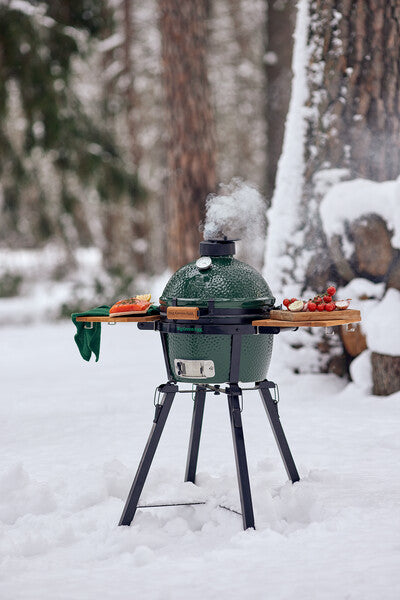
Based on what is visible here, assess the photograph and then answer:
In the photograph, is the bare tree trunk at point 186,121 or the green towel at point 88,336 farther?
the bare tree trunk at point 186,121

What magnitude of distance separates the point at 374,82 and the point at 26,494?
14.7 feet

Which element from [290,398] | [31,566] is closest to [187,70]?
[290,398]

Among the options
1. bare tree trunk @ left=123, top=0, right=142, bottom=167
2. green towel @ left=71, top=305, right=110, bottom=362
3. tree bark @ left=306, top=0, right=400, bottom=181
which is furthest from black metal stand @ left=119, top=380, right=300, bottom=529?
bare tree trunk @ left=123, top=0, right=142, bottom=167

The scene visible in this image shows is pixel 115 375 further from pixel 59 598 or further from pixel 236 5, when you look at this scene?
pixel 236 5

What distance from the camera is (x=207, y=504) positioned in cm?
372

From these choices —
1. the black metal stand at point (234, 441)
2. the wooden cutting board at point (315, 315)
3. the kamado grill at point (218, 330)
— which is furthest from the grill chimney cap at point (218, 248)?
the black metal stand at point (234, 441)

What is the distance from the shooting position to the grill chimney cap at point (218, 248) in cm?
375

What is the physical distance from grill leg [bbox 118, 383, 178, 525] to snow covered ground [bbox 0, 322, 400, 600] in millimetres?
71

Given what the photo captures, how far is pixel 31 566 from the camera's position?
10.2 feet

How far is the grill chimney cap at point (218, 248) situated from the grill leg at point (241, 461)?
0.63m

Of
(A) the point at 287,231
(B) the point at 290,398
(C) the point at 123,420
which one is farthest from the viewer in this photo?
(A) the point at 287,231

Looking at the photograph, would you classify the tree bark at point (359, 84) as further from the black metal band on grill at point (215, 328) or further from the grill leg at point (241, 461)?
the grill leg at point (241, 461)

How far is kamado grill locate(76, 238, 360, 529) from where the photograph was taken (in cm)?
354

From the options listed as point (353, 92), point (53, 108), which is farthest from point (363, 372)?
point (53, 108)
